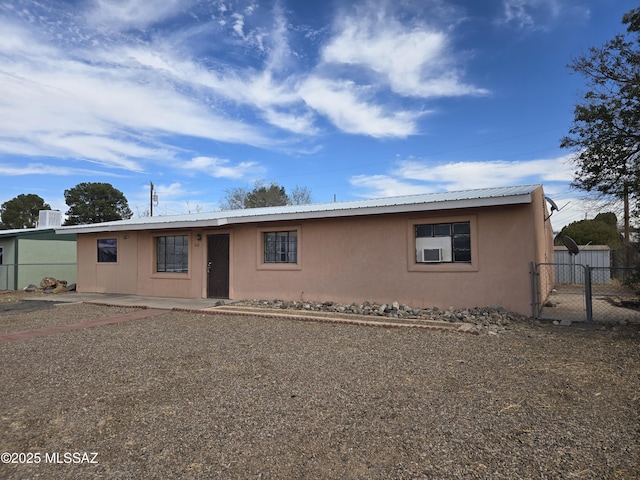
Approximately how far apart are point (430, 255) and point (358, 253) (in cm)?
193

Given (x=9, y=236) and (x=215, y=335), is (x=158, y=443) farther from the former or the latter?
(x=9, y=236)

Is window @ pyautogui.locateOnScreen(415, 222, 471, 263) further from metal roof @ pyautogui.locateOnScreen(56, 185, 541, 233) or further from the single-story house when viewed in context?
metal roof @ pyautogui.locateOnScreen(56, 185, 541, 233)

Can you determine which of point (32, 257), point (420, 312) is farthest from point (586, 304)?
point (32, 257)

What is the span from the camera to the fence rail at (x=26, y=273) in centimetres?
1961

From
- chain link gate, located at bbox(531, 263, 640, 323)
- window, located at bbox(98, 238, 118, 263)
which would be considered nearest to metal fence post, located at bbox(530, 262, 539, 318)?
chain link gate, located at bbox(531, 263, 640, 323)

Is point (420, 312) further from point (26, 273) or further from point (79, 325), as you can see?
point (26, 273)

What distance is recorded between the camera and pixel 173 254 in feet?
47.9

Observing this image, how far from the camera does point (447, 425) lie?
143 inches

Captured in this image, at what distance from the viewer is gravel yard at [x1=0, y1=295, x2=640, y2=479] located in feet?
9.99

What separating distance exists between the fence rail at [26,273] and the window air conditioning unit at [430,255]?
737 inches

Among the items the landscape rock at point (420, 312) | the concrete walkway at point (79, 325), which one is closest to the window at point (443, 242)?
the landscape rock at point (420, 312)

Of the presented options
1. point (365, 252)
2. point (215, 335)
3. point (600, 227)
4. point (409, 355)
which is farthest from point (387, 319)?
point (600, 227)

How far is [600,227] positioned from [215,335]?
29.1 metres

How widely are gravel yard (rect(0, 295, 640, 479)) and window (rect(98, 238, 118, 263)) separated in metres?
9.18
